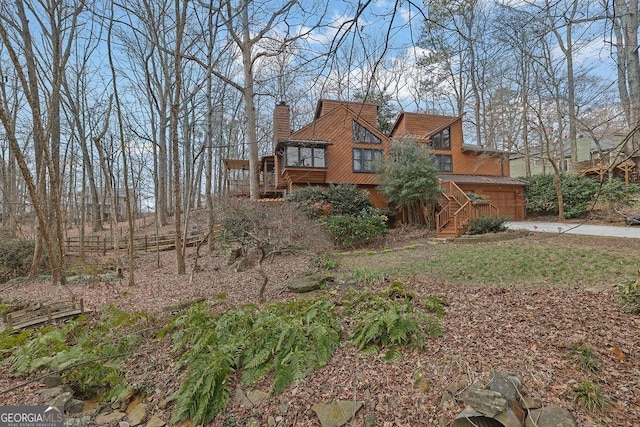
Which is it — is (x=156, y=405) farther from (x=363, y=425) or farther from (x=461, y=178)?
(x=461, y=178)

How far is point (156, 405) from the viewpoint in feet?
9.76

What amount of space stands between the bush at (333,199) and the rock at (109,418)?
9199mm

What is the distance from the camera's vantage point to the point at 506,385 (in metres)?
2.32

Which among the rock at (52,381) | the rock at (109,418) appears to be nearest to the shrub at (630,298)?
the rock at (109,418)

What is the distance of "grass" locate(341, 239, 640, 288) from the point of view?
530 centimetres

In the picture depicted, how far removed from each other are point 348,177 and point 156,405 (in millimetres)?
14876

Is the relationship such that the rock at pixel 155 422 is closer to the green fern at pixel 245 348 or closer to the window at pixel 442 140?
the green fern at pixel 245 348

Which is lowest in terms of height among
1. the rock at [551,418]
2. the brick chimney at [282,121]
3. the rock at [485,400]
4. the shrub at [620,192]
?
the rock at [551,418]

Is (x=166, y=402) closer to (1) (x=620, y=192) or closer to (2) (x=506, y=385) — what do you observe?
(2) (x=506, y=385)

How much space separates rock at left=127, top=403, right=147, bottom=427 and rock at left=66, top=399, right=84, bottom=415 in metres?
0.55

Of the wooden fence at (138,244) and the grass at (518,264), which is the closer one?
the grass at (518,264)

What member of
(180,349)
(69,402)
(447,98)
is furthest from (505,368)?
(447,98)

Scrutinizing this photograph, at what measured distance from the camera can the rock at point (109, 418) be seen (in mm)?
2859

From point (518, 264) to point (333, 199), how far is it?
780cm
